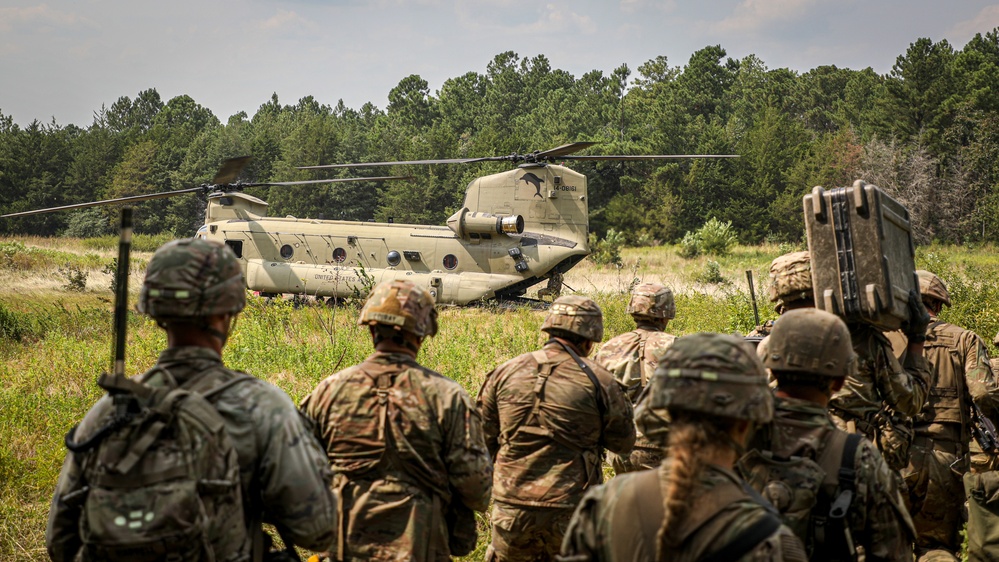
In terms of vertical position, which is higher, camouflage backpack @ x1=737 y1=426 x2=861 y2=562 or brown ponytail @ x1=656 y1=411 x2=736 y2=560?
brown ponytail @ x1=656 y1=411 x2=736 y2=560

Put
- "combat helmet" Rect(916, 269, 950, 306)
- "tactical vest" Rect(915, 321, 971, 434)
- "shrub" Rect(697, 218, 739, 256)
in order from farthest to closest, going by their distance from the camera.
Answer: "shrub" Rect(697, 218, 739, 256)
"combat helmet" Rect(916, 269, 950, 306)
"tactical vest" Rect(915, 321, 971, 434)

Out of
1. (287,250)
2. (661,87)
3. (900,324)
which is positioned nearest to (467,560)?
(900,324)

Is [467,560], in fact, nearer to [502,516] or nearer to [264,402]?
[502,516]

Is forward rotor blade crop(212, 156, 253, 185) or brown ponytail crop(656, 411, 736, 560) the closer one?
brown ponytail crop(656, 411, 736, 560)

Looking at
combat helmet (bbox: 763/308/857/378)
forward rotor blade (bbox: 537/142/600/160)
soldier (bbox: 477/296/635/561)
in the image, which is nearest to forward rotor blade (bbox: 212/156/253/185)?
forward rotor blade (bbox: 537/142/600/160)

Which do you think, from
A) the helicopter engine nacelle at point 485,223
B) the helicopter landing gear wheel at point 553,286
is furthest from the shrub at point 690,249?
the helicopter engine nacelle at point 485,223

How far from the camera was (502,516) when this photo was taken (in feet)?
16.1

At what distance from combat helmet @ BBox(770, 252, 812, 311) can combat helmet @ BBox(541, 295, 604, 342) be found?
0.97 metres

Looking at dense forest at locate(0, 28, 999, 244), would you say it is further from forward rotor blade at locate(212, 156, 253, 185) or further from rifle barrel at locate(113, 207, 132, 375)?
rifle barrel at locate(113, 207, 132, 375)

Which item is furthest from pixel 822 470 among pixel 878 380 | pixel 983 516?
pixel 983 516

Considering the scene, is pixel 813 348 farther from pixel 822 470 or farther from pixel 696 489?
pixel 696 489

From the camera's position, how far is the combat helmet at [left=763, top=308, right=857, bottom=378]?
3.07m

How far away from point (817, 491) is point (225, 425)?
1.92 metres

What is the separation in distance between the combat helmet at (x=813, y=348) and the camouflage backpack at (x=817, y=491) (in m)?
0.24
